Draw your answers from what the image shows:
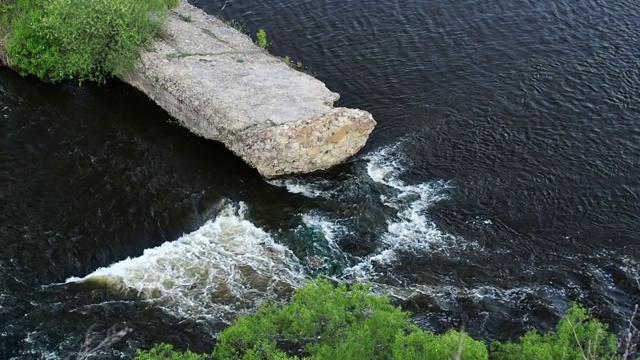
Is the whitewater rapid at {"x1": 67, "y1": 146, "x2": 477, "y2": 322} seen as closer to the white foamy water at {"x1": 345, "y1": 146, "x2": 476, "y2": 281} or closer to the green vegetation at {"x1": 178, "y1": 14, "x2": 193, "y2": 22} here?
the white foamy water at {"x1": 345, "y1": 146, "x2": 476, "y2": 281}

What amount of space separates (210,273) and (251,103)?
36.0 feet

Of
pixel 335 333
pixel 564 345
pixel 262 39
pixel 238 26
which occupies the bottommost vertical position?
pixel 238 26

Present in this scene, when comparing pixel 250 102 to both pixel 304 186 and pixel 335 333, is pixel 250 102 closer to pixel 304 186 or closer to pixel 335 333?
pixel 304 186

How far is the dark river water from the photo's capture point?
114 ft

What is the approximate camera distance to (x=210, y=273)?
36.1 metres

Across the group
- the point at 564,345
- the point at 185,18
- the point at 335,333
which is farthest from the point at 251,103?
the point at 564,345

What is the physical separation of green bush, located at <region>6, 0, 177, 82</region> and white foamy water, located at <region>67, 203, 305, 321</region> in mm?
13767

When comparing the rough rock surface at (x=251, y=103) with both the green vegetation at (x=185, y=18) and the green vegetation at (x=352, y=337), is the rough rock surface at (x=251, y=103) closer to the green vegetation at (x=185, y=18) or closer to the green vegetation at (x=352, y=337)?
the green vegetation at (x=185, y=18)

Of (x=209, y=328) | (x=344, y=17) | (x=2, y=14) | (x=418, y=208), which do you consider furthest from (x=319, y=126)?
(x=2, y=14)

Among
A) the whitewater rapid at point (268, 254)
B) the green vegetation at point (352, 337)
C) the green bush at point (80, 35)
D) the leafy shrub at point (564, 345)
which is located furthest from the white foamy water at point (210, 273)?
the green bush at point (80, 35)

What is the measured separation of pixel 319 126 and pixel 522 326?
14673mm

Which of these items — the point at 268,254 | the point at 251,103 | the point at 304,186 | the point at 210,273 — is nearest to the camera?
the point at 210,273

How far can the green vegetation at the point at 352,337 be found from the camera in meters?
25.1

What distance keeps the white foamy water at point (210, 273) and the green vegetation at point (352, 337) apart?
6.09 meters
